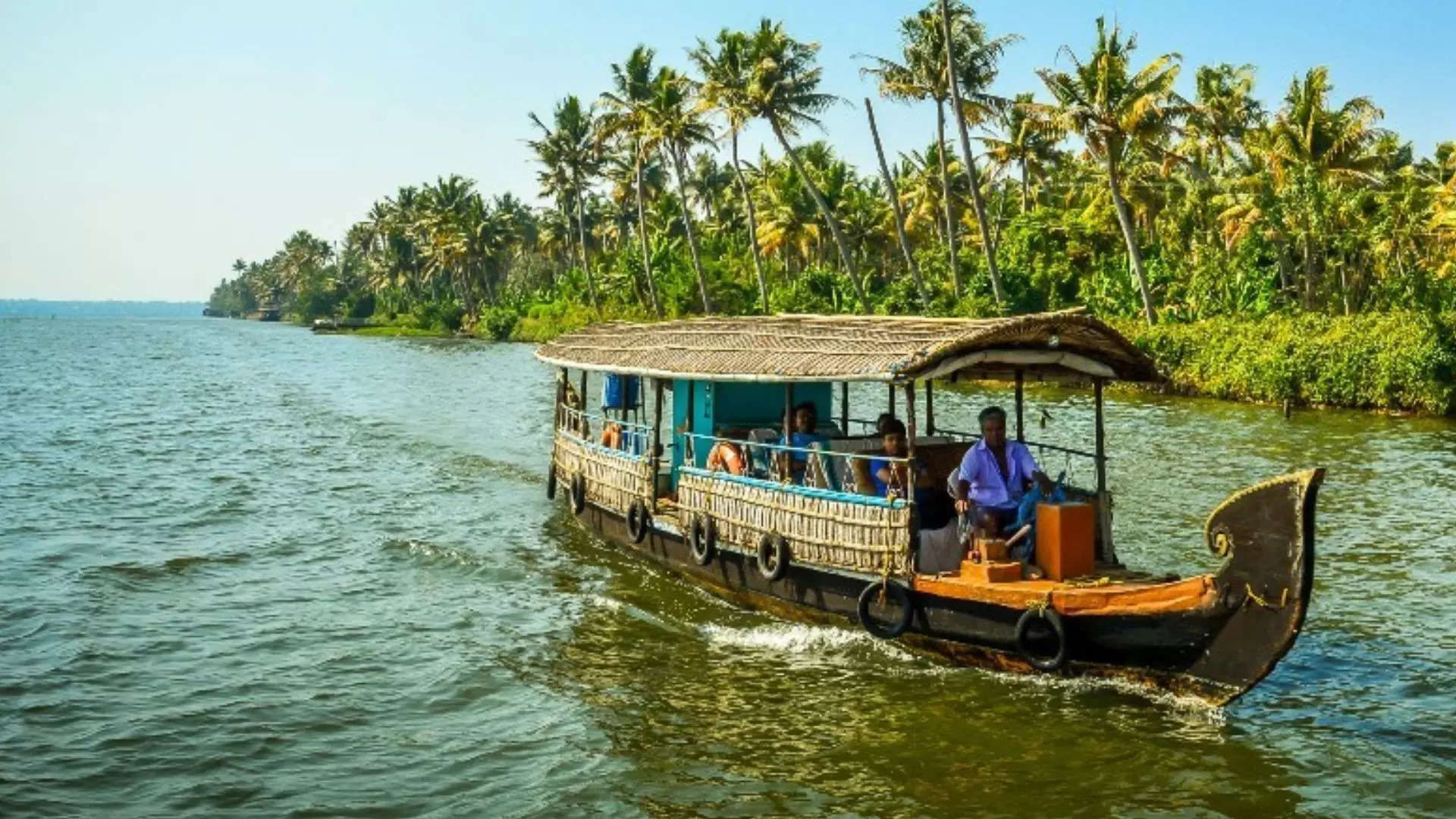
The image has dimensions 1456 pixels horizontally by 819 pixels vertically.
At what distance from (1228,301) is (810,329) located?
2539 centimetres

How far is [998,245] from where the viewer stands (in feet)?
145

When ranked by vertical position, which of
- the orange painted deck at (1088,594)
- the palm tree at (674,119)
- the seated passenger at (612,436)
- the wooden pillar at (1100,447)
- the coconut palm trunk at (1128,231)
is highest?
the palm tree at (674,119)

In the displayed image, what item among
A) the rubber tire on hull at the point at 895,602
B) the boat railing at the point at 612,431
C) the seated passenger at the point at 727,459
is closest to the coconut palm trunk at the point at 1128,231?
the boat railing at the point at 612,431

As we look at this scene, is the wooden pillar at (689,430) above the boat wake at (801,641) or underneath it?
above

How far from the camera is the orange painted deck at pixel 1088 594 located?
7.75 m

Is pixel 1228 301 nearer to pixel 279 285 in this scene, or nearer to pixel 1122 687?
pixel 1122 687

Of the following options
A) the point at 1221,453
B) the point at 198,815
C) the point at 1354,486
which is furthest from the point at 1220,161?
the point at 198,815

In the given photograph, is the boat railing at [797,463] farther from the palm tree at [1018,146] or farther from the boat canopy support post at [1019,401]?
the palm tree at [1018,146]

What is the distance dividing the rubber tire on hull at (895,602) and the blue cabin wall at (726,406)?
293 cm

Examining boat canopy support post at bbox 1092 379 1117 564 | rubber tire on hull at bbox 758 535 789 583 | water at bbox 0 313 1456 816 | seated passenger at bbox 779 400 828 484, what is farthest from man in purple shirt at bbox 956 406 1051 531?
seated passenger at bbox 779 400 828 484

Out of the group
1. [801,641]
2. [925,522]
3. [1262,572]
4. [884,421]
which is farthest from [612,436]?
[1262,572]

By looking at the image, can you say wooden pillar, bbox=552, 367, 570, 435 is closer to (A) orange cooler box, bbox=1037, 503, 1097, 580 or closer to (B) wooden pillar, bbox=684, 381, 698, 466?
(B) wooden pillar, bbox=684, 381, 698, 466

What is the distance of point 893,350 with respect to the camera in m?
9.19

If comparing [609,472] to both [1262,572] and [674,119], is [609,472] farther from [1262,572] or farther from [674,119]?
[674,119]
